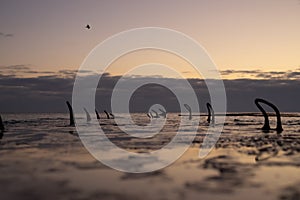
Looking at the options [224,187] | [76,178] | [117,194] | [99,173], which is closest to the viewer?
[117,194]

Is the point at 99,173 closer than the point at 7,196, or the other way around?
the point at 7,196

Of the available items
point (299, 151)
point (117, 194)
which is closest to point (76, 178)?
point (117, 194)

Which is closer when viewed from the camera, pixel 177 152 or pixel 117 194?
pixel 117 194

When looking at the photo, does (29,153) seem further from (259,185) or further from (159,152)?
(259,185)

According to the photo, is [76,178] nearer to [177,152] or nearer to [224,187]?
[224,187]

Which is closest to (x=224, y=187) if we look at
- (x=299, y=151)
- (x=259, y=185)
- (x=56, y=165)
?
(x=259, y=185)

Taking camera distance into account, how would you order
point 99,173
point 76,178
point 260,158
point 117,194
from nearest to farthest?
point 117,194
point 76,178
point 99,173
point 260,158

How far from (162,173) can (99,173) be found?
238cm

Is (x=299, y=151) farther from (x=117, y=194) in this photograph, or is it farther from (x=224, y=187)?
(x=117, y=194)

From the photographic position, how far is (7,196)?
10.2 m

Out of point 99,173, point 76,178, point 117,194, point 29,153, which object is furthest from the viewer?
point 29,153

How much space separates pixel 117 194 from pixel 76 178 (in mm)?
3075

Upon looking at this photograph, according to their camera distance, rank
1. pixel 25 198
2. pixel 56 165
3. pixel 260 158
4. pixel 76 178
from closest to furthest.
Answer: pixel 25 198, pixel 76 178, pixel 56 165, pixel 260 158

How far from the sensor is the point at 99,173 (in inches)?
582
